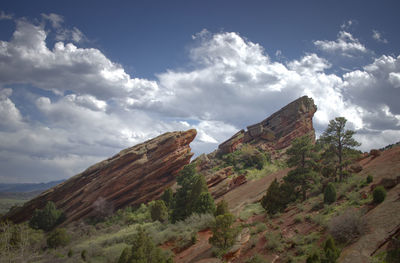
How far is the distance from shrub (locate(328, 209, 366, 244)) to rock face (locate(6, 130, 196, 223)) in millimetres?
40035

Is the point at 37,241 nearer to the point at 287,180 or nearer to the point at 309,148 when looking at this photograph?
the point at 287,180

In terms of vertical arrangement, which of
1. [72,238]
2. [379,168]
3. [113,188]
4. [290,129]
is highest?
[290,129]

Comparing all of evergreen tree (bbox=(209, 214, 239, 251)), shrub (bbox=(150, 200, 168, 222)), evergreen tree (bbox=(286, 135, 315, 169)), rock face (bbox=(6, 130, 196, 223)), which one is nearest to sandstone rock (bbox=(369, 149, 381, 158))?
evergreen tree (bbox=(286, 135, 315, 169))

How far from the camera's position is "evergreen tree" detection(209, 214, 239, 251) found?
1775cm

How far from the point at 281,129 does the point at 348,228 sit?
176ft

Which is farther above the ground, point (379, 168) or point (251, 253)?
point (379, 168)

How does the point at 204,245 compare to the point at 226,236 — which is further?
the point at 204,245

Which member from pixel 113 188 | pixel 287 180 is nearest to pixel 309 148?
pixel 287 180

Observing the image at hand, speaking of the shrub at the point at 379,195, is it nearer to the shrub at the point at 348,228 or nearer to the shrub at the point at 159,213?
the shrub at the point at 348,228

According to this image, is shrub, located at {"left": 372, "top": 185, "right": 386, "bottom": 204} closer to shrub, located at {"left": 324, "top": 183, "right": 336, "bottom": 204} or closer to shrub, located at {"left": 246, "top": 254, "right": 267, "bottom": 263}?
shrub, located at {"left": 324, "top": 183, "right": 336, "bottom": 204}

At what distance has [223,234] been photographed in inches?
699

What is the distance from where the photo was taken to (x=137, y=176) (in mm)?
50219

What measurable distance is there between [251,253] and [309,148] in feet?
48.7

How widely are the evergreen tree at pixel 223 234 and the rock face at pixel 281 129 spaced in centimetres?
4488
